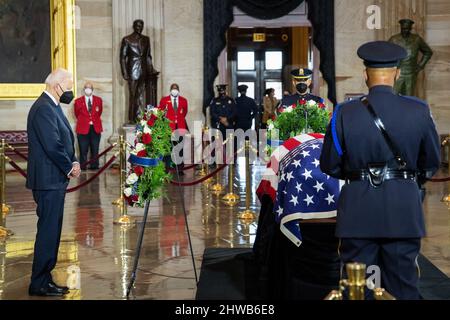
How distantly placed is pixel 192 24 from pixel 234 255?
11.0 metres

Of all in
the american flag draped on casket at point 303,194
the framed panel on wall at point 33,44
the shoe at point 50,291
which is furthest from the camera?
the framed panel on wall at point 33,44

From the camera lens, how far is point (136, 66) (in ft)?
56.9

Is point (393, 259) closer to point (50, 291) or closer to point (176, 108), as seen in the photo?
point (50, 291)

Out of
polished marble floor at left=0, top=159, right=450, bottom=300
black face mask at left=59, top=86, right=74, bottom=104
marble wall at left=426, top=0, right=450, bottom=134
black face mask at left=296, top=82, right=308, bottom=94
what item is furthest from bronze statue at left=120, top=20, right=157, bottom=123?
black face mask at left=59, top=86, right=74, bottom=104

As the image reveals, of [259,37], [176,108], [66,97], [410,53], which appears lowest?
[176,108]

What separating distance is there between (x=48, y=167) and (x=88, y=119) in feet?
35.2

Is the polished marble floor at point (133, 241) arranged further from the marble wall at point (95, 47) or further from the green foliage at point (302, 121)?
the marble wall at point (95, 47)

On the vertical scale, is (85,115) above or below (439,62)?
below

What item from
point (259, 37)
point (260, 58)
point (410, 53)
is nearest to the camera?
point (410, 53)

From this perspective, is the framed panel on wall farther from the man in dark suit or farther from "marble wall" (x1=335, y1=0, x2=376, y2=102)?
the man in dark suit

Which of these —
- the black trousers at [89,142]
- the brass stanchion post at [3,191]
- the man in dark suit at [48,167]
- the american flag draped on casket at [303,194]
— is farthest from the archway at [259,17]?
the american flag draped on casket at [303,194]

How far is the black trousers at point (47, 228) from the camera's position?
686cm

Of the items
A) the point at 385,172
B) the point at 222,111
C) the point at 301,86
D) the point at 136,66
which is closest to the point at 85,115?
the point at 136,66

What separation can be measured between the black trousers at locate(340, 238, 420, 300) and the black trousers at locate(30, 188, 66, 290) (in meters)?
2.94
